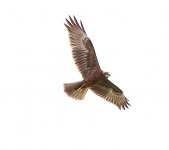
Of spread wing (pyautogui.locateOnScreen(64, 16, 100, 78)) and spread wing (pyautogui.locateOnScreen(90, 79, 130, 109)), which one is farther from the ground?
spread wing (pyautogui.locateOnScreen(64, 16, 100, 78))

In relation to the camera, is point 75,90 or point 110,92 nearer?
point 75,90

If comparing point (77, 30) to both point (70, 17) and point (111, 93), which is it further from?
point (111, 93)

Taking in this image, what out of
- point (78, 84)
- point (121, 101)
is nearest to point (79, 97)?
point (78, 84)

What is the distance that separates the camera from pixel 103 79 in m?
22.7

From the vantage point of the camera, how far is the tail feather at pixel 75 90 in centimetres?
2219

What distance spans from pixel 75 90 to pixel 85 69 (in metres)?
0.66

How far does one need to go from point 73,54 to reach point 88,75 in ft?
1.94

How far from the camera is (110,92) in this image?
76.8ft

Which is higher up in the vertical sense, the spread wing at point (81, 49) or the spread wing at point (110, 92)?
the spread wing at point (81, 49)

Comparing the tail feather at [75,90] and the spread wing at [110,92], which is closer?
the tail feather at [75,90]

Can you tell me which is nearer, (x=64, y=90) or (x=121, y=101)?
(x=64, y=90)

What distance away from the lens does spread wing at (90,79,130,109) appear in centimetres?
2309

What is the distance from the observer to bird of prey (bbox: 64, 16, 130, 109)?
22.4 m

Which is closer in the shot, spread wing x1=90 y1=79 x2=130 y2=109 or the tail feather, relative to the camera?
the tail feather
